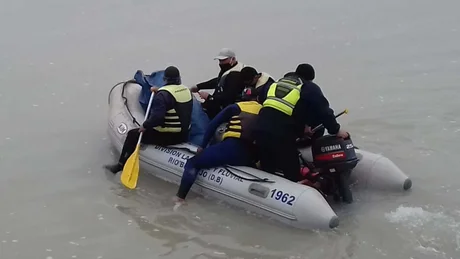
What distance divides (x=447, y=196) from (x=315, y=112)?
60.6 inches

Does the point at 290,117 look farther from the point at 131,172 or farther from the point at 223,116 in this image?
the point at 131,172

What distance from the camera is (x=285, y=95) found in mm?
5816

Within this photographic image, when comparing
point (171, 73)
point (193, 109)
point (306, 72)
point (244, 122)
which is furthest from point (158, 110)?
point (306, 72)

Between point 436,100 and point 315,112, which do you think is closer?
point 315,112

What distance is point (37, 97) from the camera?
30.8ft

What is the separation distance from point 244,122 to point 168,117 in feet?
2.99

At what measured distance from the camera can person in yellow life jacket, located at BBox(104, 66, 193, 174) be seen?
652 centimetres

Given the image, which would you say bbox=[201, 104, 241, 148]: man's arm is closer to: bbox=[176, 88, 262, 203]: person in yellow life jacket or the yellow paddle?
bbox=[176, 88, 262, 203]: person in yellow life jacket

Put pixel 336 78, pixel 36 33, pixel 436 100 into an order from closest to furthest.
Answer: pixel 436 100, pixel 336 78, pixel 36 33

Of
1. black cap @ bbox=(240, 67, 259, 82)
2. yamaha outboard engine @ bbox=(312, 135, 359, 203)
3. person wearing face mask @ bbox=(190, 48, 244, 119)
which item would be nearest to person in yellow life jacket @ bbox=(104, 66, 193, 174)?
person wearing face mask @ bbox=(190, 48, 244, 119)

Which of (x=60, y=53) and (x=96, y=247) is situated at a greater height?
(x=60, y=53)

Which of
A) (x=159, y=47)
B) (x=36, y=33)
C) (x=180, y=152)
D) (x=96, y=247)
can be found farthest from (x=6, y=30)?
(x=96, y=247)

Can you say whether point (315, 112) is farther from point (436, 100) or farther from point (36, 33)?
point (36, 33)

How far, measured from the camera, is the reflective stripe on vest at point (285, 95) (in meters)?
5.80
